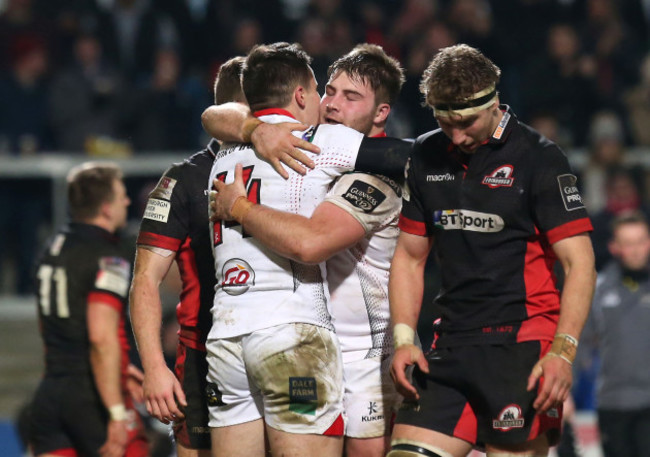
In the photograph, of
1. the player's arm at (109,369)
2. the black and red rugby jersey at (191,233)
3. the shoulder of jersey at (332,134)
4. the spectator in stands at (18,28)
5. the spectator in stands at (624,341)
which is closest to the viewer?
the shoulder of jersey at (332,134)

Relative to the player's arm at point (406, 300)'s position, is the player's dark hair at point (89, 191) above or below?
above

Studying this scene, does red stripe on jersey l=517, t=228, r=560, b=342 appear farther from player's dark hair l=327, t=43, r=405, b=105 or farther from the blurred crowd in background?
the blurred crowd in background

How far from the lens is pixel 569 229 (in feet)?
13.2

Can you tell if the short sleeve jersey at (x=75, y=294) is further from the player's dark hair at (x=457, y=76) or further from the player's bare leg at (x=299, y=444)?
the player's dark hair at (x=457, y=76)

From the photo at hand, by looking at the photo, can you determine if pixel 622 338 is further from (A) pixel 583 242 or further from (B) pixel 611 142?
(A) pixel 583 242

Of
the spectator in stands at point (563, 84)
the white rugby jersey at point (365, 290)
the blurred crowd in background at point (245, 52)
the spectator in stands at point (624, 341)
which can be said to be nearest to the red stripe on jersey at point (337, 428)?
the white rugby jersey at point (365, 290)

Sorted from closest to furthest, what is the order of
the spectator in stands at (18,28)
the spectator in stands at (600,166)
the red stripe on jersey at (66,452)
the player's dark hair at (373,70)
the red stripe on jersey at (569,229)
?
the red stripe on jersey at (569,229) < the player's dark hair at (373,70) < the red stripe on jersey at (66,452) < the spectator in stands at (600,166) < the spectator in stands at (18,28)

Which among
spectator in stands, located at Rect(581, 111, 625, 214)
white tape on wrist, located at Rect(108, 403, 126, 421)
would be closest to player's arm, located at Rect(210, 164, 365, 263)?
white tape on wrist, located at Rect(108, 403, 126, 421)

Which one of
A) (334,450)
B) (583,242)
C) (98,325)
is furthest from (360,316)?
(98,325)

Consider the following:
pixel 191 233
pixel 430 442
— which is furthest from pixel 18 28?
pixel 430 442

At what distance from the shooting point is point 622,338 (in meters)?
7.93

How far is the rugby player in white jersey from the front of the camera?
4180 mm

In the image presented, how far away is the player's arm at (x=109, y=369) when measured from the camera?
6.02 meters

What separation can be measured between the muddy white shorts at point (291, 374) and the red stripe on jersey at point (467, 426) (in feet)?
1.58
